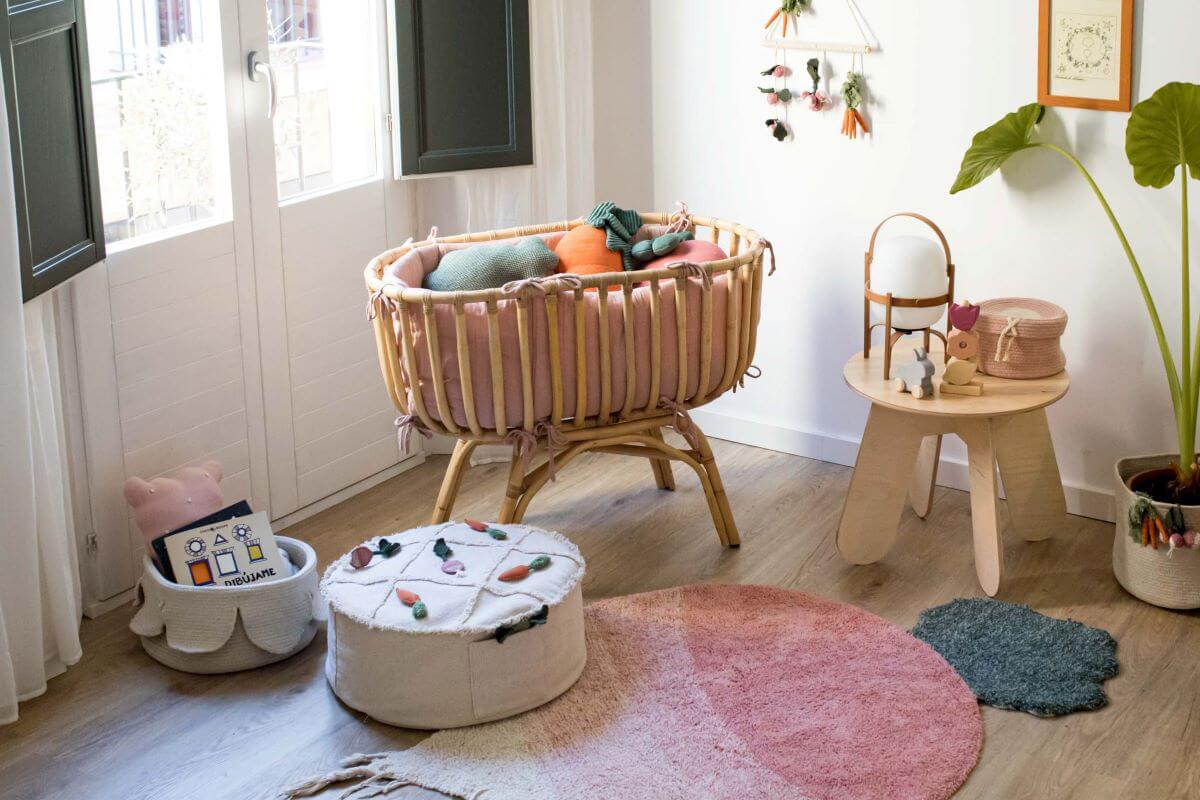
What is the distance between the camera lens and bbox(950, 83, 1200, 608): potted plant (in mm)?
2527

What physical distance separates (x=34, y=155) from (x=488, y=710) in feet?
4.14

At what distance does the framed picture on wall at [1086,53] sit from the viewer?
2795mm

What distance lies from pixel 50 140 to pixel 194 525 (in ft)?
2.58

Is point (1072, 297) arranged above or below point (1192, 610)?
above

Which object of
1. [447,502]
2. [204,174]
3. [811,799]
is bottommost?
[811,799]

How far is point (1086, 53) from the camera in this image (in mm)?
2848

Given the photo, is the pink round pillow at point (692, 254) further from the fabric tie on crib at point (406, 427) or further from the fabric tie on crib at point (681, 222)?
the fabric tie on crib at point (406, 427)

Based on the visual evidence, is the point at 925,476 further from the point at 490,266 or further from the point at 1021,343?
the point at 490,266

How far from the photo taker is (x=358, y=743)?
2285 millimetres

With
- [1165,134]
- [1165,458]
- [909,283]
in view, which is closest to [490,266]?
[909,283]

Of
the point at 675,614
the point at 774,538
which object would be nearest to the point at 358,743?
the point at 675,614

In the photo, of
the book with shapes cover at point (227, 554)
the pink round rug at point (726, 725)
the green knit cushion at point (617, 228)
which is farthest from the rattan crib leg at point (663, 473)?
the book with shapes cover at point (227, 554)

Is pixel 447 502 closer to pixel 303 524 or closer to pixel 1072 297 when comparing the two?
pixel 303 524

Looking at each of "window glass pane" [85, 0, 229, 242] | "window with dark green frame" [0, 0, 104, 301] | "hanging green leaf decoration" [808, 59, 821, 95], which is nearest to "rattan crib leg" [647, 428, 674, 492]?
"hanging green leaf decoration" [808, 59, 821, 95]
